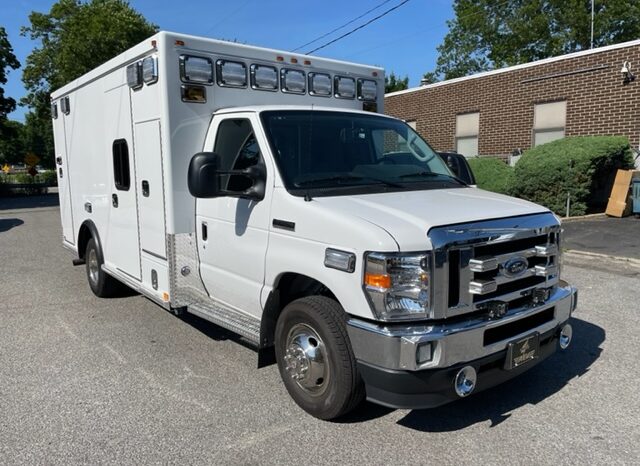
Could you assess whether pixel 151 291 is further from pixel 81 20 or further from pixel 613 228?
pixel 81 20

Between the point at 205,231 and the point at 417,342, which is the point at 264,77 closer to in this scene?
the point at 205,231

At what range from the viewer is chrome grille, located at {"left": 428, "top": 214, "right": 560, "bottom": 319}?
310 centimetres

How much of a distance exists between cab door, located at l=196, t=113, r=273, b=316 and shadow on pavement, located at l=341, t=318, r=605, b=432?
4.27 ft

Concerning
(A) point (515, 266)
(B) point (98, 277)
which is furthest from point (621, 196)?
(B) point (98, 277)

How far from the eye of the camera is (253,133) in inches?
165

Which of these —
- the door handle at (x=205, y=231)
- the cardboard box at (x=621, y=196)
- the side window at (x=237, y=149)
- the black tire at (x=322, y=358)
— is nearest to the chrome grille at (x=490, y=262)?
the black tire at (x=322, y=358)

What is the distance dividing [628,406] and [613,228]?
7.70m

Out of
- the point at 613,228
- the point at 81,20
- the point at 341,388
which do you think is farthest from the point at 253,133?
the point at 81,20

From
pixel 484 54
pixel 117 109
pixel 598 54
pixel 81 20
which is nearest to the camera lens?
pixel 117 109

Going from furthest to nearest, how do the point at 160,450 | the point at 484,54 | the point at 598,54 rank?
the point at 484,54, the point at 598,54, the point at 160,450

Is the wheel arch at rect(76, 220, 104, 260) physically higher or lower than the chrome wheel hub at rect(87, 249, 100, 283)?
higher

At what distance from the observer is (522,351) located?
11.3 ft

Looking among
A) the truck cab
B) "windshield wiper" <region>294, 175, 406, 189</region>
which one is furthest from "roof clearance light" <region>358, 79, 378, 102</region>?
"windshield wiper" <region>294, 175, 406, 189</region>

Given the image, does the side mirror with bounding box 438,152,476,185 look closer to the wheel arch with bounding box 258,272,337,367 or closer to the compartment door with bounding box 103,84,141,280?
the wheel arch with bounding box 258,272,337,367
